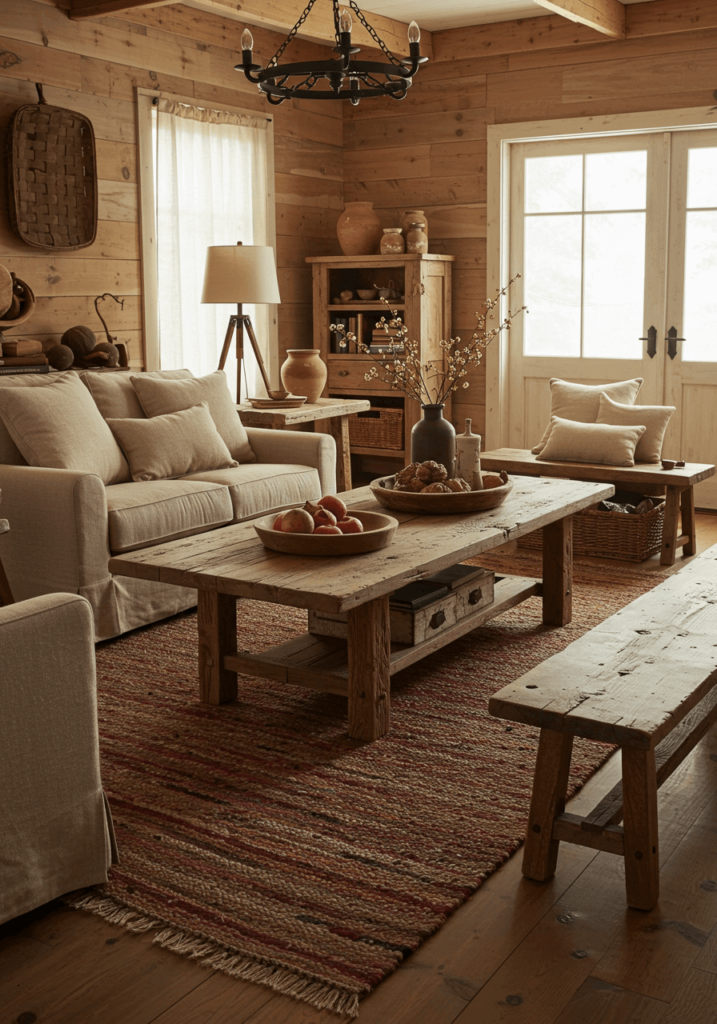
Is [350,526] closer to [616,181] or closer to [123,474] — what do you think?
[123,474]

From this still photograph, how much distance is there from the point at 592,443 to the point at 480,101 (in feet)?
8.55

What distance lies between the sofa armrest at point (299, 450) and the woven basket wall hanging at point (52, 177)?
1309 mm

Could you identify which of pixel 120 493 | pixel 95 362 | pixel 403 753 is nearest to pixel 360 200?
pixel 95 362

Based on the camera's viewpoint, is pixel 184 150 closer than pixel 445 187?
Yes

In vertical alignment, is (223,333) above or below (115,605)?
above

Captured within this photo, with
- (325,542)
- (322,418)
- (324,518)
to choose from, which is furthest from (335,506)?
(322,418)

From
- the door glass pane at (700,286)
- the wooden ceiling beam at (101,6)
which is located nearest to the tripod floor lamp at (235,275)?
the wooden ceiling beam at (101,6)

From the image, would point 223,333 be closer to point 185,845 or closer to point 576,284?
point 576,284

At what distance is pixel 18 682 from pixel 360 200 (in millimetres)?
5561

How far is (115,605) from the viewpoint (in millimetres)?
3678

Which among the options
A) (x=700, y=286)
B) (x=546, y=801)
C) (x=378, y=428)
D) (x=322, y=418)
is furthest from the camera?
(x=378, y=428)

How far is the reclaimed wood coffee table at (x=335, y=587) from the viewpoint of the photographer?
2656 millimetres

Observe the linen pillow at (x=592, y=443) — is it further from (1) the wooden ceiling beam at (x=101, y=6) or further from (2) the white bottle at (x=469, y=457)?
(1) the wooden ceiling beam at (x=101, y=6)

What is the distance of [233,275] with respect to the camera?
5164 mm
